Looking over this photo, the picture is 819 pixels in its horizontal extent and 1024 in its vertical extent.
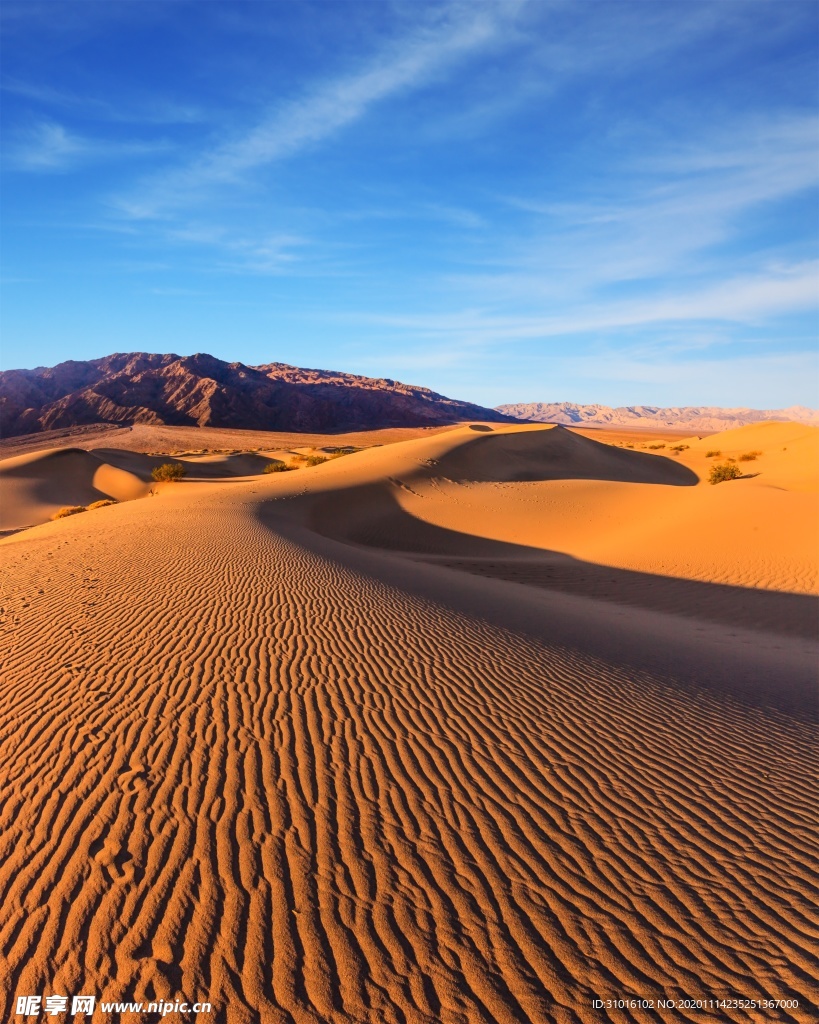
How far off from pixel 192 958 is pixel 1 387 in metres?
146

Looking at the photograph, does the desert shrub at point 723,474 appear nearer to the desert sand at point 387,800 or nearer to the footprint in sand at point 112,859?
the desert sand at point 387,800

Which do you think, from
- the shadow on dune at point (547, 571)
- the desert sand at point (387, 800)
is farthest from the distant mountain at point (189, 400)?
the desert sand at point (387, 800)

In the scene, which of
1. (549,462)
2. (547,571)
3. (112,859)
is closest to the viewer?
(112,859)

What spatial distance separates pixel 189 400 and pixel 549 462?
93.2 metres

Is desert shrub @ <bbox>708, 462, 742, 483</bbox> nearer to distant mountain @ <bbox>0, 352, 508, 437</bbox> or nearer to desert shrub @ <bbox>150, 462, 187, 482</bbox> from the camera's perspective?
desert shrub @ <bbox>150, 462, 187, 482</bbox>

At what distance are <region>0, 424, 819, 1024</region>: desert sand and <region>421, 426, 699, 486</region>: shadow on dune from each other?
2170 centimetres

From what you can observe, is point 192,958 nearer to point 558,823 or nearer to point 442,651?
point 558,823

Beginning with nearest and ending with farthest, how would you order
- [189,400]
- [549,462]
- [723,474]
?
[723,474], [549,462], [189,400]

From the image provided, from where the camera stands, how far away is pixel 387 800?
4.92m

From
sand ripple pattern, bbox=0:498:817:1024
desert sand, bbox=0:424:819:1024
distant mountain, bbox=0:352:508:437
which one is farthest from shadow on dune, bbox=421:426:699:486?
distant mountain, bbox=0:352:508:437

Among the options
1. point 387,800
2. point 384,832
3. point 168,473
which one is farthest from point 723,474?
point 384,832

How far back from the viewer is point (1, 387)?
12425 cm

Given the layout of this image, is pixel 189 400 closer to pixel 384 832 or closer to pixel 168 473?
pixel 168 473

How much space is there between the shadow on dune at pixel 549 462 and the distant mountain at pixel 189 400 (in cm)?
8088
